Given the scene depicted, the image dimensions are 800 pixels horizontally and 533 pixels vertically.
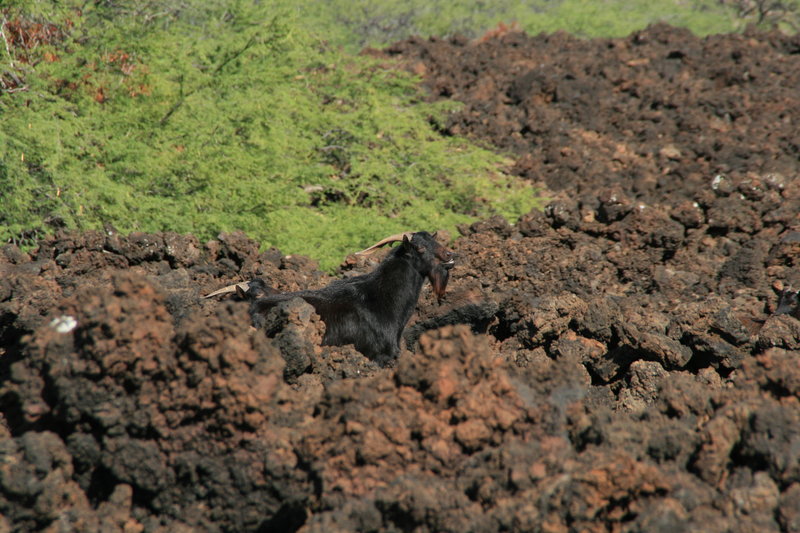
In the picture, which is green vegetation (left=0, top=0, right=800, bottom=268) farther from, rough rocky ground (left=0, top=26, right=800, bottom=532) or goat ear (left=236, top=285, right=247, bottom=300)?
goat ear (left=236, top=285, right=247, bottom=300)

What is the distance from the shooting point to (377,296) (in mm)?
5676

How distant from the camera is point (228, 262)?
21.6 feet

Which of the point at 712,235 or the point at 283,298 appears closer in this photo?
the point at 283,298

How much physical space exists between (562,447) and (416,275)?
3.04 m

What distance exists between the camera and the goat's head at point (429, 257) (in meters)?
5.92

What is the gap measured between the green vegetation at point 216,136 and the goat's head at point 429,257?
1.68m

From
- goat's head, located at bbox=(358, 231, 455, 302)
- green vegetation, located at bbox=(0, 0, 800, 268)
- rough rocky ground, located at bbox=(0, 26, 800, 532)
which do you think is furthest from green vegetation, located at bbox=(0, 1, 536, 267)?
rough rocky ground, located at bbox=(0, 26, 800, 532)

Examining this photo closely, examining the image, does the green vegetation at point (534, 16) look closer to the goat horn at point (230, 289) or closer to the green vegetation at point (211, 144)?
the green vegetation at point (211, 144)

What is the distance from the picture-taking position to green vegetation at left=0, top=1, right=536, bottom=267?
693 centimetres

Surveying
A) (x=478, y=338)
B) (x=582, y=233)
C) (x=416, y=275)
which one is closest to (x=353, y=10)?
(x=582, y=233)

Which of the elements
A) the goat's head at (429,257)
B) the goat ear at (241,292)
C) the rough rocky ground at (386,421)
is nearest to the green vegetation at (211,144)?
the goat's head at (429,257)

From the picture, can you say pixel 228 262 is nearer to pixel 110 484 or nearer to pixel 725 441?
pixel 110 484

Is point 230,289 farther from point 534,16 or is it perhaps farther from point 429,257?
point 534,16

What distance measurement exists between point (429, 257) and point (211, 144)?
3.45 m
